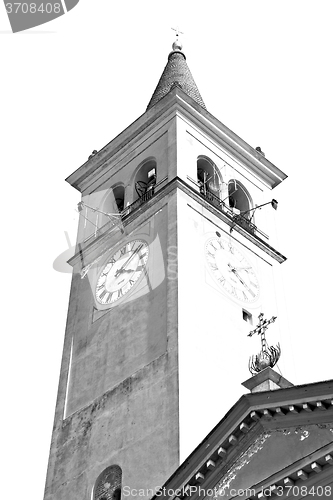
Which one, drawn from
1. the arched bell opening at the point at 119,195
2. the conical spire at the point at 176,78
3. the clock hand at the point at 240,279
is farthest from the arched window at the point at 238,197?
the clock hand at the point at 240,279

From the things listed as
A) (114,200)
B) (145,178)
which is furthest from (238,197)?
(114,200)

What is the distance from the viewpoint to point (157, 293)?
1057 inches

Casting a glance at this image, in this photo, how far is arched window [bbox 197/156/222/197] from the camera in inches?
1270

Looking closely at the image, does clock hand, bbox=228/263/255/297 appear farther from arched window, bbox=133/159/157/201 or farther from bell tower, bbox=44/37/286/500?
arched window, bbox=133/159/157/201

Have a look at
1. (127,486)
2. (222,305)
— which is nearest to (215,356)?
(222,305)

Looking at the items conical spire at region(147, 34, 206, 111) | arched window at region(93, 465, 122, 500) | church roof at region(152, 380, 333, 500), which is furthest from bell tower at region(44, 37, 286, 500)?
church roof at region(152, 380, 333, 500)

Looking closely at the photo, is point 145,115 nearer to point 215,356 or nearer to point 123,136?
point 123,136

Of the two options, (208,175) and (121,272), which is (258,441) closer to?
(121,272)

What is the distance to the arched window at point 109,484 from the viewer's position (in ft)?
76.6

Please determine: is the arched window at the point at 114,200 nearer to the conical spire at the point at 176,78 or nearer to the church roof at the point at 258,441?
the conical spire at the point at 176,78

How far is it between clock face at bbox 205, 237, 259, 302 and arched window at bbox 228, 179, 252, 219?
3.61 metres

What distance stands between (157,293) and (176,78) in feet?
46.8

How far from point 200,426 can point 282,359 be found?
5.31 m

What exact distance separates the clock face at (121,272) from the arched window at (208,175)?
3.89 m
